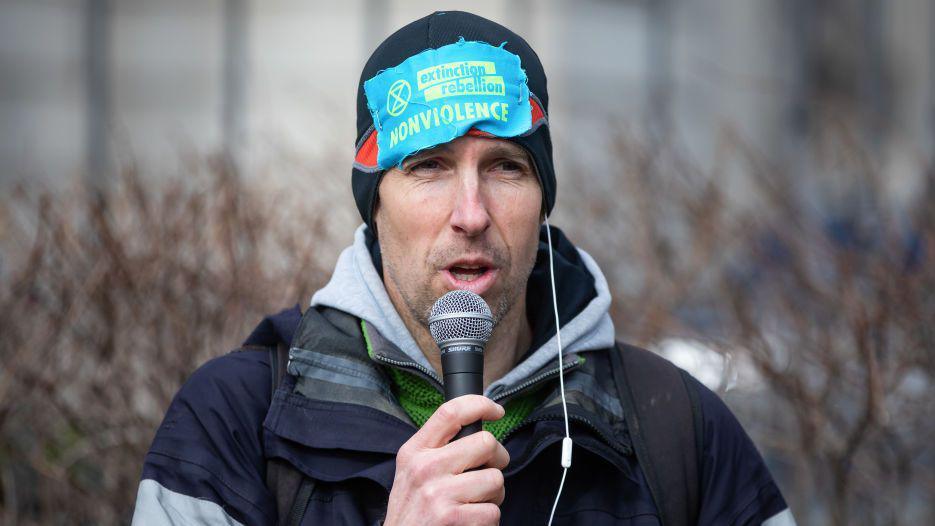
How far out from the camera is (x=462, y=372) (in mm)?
2383

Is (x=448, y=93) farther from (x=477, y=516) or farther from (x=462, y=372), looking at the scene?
(x=477, y=516)

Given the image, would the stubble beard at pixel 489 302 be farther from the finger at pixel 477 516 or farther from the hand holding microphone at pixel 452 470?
the finger at pixel 477 516

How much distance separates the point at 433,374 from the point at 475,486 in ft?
1.94

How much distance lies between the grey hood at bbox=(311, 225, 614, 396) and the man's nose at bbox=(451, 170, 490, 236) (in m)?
0.30

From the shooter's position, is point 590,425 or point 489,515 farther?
point 590,425

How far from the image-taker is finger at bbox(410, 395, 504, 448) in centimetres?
221

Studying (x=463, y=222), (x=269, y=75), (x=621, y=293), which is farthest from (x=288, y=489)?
(x=269, y=75)

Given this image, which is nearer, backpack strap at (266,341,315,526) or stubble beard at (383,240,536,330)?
backpack strap at (266,341,315,526)

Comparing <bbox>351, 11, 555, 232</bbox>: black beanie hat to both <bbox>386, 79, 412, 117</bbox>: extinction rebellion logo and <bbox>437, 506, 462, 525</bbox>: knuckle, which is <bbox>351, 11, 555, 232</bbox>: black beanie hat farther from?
<bbox>437, 506, 462, 525</bbox>: knuckle

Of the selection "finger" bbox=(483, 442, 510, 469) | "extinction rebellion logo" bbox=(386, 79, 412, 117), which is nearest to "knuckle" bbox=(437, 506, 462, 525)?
"finger" bbox=(483, 442, 510, 469)

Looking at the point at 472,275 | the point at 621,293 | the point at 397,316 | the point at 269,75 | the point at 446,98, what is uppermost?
the point at 269,75

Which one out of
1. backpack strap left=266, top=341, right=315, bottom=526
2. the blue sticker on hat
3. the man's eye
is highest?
the blue sticker on hat

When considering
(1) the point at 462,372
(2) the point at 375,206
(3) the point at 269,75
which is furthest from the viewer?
(3) the point at 269,75

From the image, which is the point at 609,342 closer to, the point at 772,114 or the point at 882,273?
the point at 882,273
